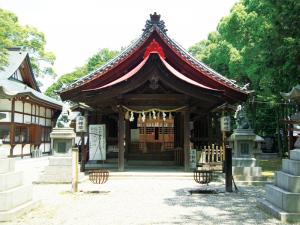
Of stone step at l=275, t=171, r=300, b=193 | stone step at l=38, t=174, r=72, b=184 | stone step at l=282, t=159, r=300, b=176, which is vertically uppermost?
stone step at l=282, t=159, r=300, b=176

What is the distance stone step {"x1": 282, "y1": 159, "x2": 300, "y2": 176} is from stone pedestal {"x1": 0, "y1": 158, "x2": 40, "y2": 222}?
585 cm

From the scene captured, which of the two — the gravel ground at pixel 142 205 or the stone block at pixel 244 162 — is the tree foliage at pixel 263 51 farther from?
the gravel ground at pixel 142 205

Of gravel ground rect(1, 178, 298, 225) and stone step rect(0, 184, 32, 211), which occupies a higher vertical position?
stone step rect(0, 184, 32, 211)

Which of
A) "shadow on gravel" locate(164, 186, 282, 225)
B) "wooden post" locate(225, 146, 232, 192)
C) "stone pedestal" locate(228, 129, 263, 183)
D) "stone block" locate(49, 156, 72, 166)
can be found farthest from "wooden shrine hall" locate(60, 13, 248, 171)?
"shadow on gravel" locate(164, 186, 282, 225)

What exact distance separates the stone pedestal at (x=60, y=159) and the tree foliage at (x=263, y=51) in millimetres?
8784

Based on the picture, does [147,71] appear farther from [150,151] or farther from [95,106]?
[150,151]

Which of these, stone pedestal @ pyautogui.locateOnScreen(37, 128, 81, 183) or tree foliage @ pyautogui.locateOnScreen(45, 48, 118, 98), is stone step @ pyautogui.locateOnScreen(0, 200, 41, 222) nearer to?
stone pedestal @ pyautogui.locateOnScreen(37, 128, 81, 183)

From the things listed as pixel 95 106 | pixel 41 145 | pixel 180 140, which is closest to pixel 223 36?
pixel 180 140

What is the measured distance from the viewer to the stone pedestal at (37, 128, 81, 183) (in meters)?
14.1

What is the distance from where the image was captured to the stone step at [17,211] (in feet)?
24.7

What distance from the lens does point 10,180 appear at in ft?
26.7

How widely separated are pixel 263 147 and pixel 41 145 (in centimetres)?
2283

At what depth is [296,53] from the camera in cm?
1423

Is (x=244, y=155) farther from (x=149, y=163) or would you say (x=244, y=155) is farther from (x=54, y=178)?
(x=54, y=178)
